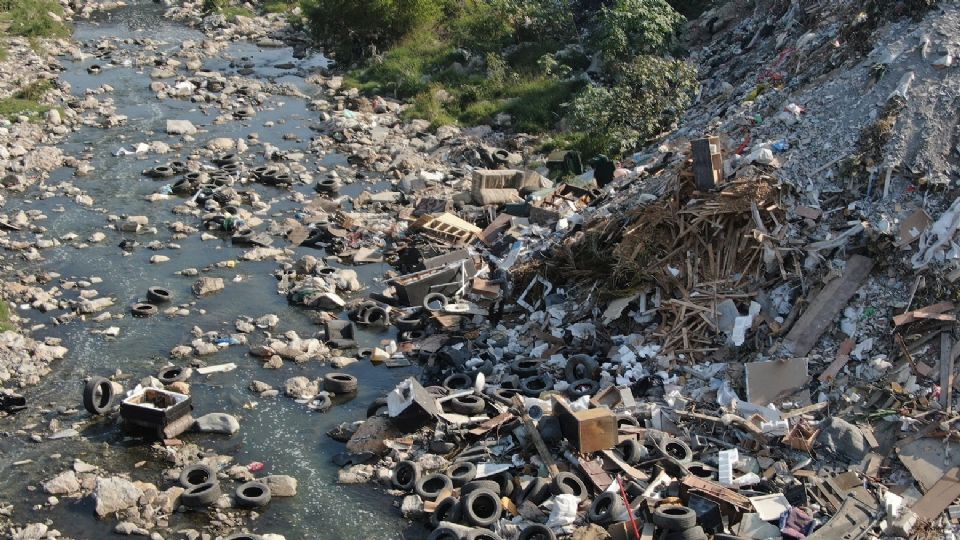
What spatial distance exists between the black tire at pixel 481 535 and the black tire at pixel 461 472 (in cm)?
85

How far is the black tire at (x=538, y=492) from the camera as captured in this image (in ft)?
26.2

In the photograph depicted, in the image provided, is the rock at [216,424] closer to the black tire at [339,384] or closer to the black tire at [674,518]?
the black tire at [339,384]

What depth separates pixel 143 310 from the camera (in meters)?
11.9

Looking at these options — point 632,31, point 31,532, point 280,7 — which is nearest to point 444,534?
point 31,532

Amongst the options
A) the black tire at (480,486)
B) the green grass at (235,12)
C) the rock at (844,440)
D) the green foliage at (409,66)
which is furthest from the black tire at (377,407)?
the green grass at (235,12)

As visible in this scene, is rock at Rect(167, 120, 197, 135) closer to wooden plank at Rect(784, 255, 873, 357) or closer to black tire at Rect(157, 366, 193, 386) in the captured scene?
black tire at Rect(157, 366, 193, 386)

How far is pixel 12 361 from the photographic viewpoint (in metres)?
10.4

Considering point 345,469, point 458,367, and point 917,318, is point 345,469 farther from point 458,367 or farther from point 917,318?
point 917,318

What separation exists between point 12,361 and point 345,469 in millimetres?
4344

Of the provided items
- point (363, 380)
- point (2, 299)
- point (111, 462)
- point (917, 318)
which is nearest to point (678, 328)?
point (917, 318)

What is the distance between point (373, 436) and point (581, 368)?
229 centimetres

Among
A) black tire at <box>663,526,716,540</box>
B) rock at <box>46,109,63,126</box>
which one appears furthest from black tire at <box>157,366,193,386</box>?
rock at <box>46,109,63,126</box>

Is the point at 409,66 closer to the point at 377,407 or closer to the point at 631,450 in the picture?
the point at 377,407

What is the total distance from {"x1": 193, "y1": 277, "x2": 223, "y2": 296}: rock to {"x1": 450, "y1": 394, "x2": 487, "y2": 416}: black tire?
4771mm
